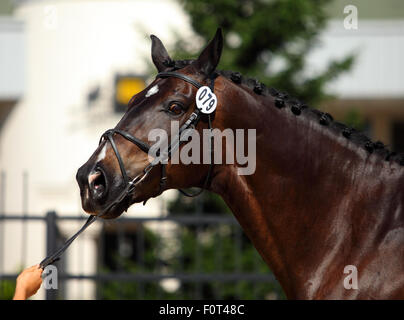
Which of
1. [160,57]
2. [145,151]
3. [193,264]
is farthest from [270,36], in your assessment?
[145,151]

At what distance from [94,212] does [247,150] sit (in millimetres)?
769

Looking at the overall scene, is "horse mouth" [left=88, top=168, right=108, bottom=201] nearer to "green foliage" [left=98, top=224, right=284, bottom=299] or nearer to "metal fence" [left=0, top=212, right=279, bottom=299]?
"metal fence" [left=0, top=212, right=279, bottom=299]

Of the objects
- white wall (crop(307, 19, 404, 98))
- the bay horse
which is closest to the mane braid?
the bay horse

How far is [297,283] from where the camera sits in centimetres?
299

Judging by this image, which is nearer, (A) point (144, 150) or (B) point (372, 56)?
(A) point (144, 150)

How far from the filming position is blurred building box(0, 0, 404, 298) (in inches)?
468

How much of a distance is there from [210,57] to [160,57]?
0.35 metres

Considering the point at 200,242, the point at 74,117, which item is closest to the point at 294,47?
the point at 200,242

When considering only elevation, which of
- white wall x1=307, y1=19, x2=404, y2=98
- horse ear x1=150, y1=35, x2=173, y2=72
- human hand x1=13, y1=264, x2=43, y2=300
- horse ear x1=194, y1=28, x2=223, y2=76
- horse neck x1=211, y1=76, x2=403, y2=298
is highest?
white wall x1=307, y1=19, x2=404, y2=98

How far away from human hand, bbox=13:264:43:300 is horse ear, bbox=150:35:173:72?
116 cm

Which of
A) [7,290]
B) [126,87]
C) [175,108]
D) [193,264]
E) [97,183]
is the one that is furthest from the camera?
[126,87]

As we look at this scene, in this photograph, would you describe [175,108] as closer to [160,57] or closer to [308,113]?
[160,57]

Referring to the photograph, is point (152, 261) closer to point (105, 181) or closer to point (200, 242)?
point (200, 242)

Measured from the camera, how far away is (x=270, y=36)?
7.90 metres
